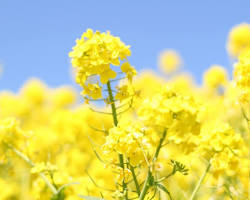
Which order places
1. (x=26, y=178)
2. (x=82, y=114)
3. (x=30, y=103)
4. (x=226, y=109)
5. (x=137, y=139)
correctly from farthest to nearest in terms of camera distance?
(x=30, y=103)
(x=82, y=114)
(x=26, y=178)
(x=226, y=109)
(x=137, y=139)

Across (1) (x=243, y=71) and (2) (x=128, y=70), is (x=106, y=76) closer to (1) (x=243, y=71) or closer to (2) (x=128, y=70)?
(2) (x=128, y=70)

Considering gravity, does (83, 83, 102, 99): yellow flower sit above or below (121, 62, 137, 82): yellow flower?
below

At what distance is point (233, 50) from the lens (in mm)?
7938

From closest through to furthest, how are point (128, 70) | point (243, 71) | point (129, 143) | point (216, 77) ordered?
point (129, 143)
point (128, 70)
point (243, 71)
point (216, 77)

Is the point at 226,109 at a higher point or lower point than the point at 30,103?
lower

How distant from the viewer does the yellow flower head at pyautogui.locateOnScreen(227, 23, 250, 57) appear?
7.79 metres

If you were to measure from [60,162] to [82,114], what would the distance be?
2.25 ft

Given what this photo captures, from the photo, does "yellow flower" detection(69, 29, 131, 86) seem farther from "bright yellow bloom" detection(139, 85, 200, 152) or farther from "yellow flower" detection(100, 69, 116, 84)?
"bright yellow bloom" detection(139, 85, 200, 152)

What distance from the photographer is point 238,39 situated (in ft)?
25.8

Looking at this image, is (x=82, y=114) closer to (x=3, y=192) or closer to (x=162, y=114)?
(x=3, y=192)

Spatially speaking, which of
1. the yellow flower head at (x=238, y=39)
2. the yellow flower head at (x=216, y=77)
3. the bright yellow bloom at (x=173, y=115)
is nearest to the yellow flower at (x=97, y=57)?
the bright yellow bloom at (x=173, y=115)

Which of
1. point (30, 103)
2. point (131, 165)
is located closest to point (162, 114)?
point (131, 165)

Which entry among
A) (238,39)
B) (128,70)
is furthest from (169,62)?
(128,70)

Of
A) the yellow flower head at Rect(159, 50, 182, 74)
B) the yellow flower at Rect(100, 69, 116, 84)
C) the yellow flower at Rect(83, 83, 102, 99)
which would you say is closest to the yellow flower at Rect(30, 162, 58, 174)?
the yellow flower at Rect(83, 83, 102, 99)
